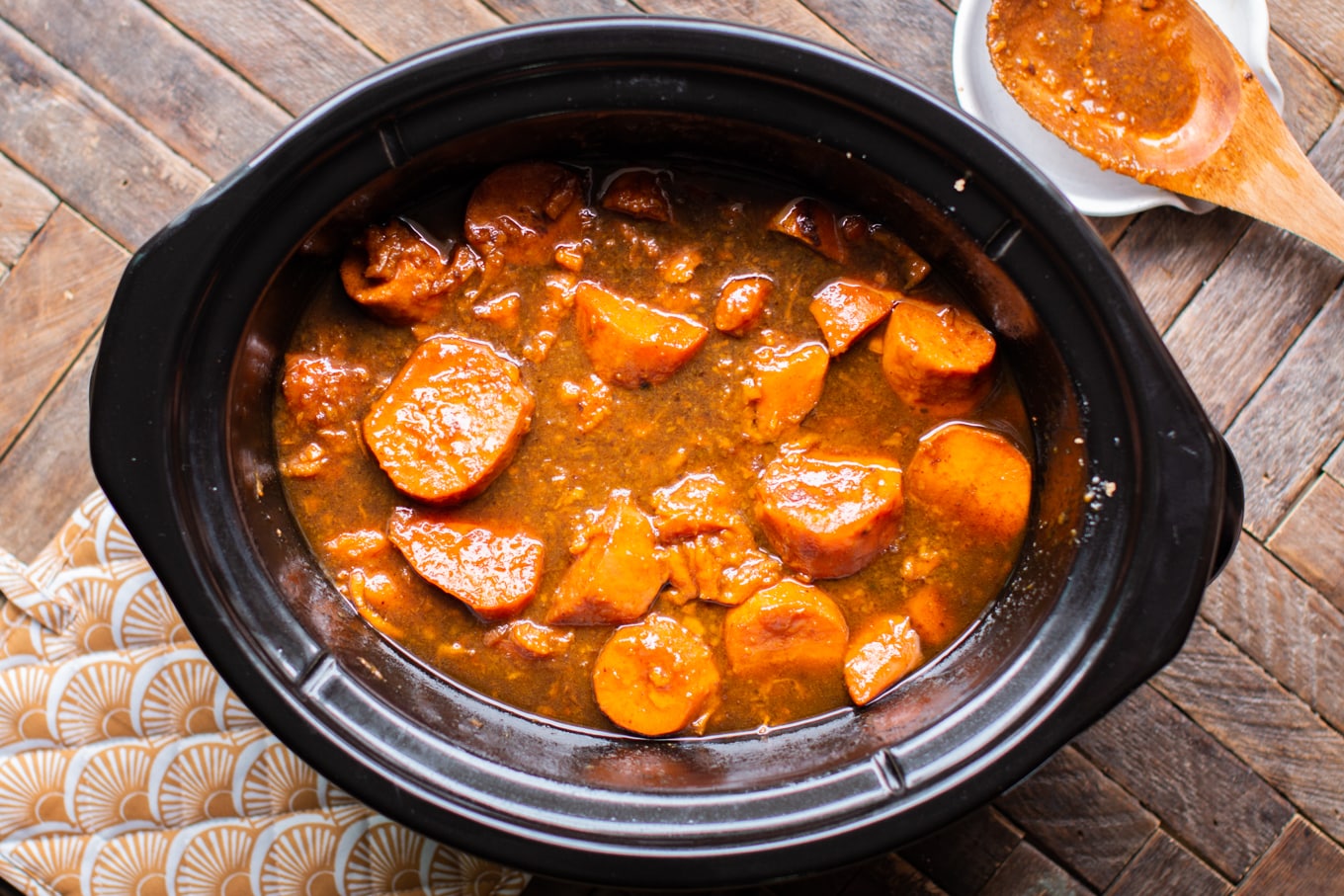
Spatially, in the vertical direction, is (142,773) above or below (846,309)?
below

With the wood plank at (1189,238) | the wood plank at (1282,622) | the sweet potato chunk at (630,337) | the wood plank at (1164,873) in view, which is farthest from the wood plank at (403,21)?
the wood plank at (1164,873)

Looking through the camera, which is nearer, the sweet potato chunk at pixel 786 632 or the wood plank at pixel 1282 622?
the sweet potato chunk at pixel 786 632

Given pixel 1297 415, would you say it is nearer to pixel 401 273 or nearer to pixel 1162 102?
pixel 1162 102

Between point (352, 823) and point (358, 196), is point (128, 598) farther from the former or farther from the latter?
point (358, 196)

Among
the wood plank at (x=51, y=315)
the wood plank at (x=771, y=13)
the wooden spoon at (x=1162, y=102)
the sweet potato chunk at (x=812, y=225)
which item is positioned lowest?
the wood plank at (x=51, y=315)

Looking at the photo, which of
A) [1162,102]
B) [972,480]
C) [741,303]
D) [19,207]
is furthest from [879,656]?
[19,207]

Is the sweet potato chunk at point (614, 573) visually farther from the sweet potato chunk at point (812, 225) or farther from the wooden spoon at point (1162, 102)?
the wooden spoon at point (1162, 102)

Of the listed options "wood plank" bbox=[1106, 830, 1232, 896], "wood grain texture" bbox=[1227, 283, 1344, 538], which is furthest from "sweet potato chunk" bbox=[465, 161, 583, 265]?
"wood plank" bbox=[1106, 830, 1232, 896]

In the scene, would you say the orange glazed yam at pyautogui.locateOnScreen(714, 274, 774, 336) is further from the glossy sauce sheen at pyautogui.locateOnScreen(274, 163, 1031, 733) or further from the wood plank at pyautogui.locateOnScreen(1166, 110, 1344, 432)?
the wood plank at pyautogui.locateOnScreen(1166, 110, 1344, 432)
